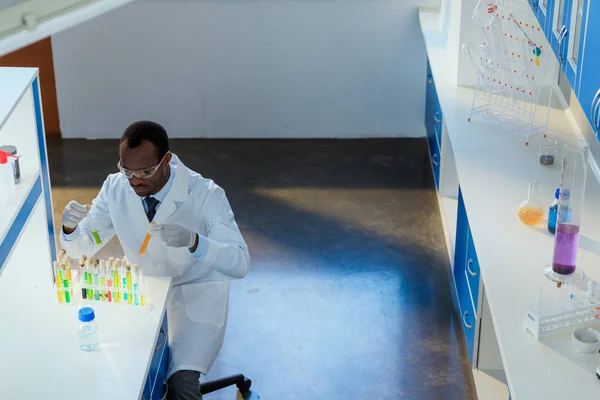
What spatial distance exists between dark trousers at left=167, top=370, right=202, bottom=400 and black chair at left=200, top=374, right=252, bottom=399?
53 centimetres

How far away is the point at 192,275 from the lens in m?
3.47

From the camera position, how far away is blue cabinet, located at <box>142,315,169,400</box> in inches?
120

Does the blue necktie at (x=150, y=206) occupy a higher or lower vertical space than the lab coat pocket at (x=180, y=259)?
higher

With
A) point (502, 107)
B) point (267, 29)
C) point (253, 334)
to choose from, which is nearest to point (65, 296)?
point (253, 334)

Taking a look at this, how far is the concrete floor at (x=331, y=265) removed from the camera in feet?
13.3

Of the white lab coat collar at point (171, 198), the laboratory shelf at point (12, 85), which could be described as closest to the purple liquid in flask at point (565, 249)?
the white lab coat collar at point (171, 198)

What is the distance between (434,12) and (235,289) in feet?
8.03

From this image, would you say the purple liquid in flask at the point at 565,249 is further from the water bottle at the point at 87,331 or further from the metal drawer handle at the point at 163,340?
the water bottle at the point at 87,331

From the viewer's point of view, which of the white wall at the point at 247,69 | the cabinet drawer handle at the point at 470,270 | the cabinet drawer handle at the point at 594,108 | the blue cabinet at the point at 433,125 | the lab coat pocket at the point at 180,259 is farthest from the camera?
the white wall at the point at 247,69

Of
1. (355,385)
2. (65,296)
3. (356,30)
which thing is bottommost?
(355,385)

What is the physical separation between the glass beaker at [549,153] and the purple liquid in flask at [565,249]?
0.93 m

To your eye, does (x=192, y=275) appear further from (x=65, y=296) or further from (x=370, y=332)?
(x=370, y=332)

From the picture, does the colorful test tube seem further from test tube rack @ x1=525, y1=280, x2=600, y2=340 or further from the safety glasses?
test tube rack @ x1=525, y1=280, x2=600, y2=340

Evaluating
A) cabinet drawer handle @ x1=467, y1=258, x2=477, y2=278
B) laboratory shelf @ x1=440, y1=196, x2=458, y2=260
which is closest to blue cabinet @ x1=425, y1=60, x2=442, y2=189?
laboratory shelf @ x1=440, y1=196, x2=458, y2=260
